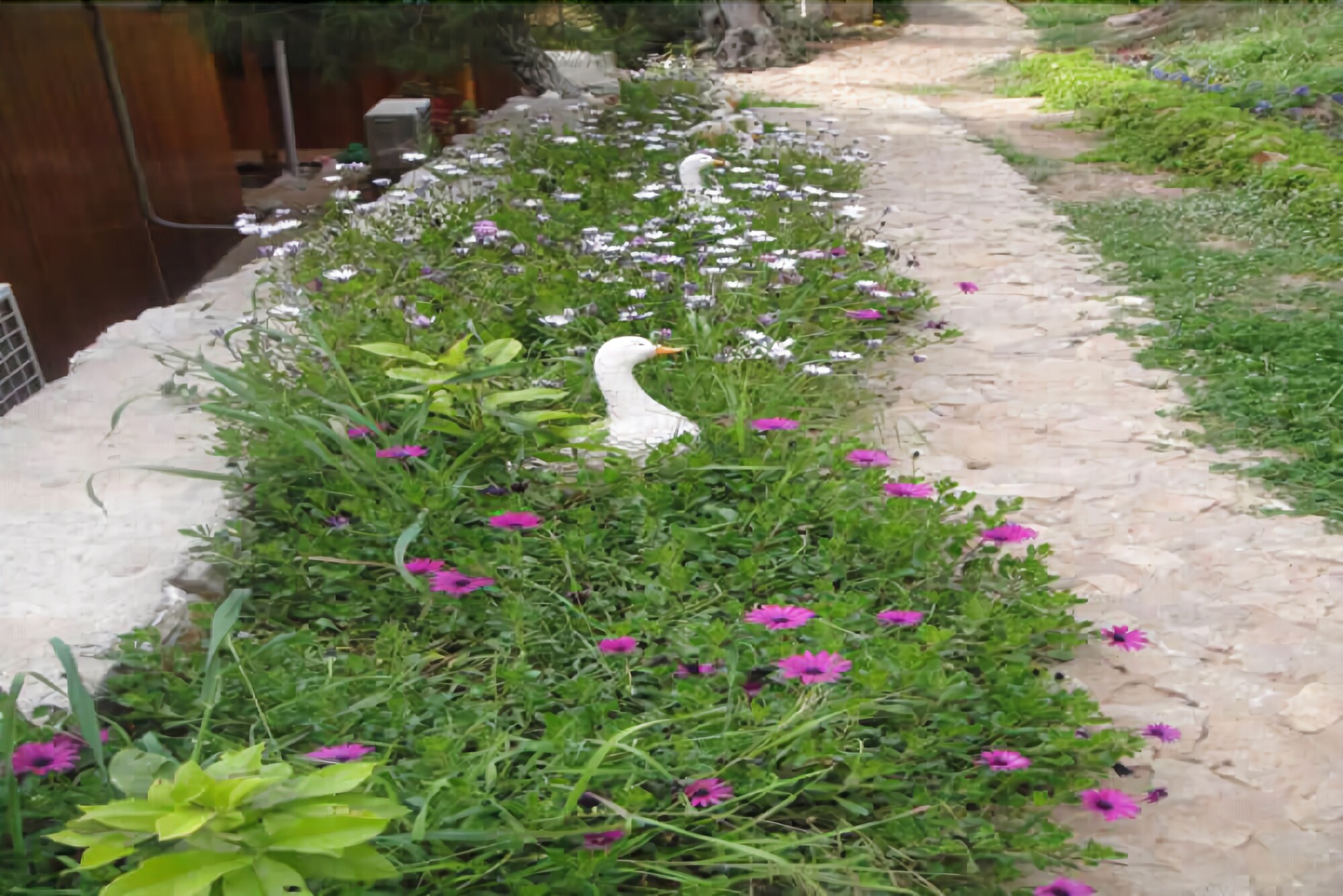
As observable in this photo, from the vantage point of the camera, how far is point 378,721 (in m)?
2.13

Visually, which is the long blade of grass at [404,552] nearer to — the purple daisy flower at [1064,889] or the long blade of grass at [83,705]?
the long blade of grass at [83,705]

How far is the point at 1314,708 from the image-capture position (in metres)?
2.50

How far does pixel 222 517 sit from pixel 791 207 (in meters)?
4.01

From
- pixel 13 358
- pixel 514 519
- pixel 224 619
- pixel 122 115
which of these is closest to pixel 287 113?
pixel 122 115

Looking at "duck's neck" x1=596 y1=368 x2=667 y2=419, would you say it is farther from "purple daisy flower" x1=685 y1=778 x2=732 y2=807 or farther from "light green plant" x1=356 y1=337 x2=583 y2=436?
"purple daisy flower" x1=685 y1=778 x2=732 y2=807

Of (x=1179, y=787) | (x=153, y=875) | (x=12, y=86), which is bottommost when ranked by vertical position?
(x=1179, y=787)

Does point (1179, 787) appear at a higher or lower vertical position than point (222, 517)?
lower

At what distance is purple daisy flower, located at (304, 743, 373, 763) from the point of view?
185 cm

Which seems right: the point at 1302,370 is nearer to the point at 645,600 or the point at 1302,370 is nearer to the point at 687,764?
the point at 645,600

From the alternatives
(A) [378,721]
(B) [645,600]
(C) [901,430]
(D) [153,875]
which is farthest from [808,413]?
(D) [153,875]

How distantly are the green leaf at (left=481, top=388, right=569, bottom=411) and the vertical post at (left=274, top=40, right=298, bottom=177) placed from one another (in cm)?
491

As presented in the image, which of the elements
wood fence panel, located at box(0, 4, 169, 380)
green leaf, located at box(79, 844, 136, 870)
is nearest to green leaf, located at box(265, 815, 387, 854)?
green leaf, located at box(79, 844, 136, 870)

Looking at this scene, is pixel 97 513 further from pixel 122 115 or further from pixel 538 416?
pixel 122 115

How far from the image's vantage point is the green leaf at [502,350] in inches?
128
